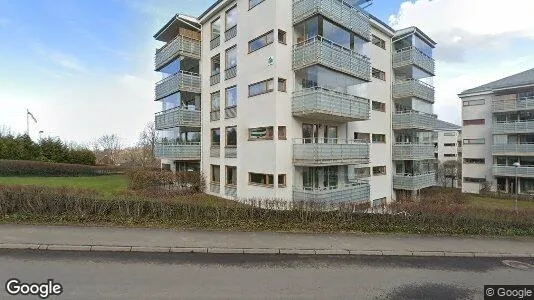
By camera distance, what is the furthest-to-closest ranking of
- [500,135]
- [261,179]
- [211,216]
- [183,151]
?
1. [500,135]
2. [183,151]
3. [261,179]
4. [211,216]

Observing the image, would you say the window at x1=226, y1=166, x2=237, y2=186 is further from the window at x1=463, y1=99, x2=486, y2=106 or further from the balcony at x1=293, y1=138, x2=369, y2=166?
the window at x1=463, y1=99, x2=486, y2=106

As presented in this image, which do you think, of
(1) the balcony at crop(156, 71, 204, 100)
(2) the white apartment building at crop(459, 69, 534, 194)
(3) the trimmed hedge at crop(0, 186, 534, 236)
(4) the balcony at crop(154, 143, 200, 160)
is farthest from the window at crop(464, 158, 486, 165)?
(1) the balcony at crop(156, 71, 204, 100)

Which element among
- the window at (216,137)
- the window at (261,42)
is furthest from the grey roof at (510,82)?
the window at (216,137)

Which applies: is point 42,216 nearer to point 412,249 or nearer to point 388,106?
point 412,249

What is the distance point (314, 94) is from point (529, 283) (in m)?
11.4

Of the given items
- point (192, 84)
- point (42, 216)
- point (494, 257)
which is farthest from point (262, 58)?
point (494, 257)

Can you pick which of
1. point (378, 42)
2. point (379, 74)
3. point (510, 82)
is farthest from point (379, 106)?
point (510, 82)

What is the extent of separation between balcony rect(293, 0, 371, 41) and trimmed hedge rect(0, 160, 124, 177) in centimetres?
3146

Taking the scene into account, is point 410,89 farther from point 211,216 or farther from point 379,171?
point 211,216

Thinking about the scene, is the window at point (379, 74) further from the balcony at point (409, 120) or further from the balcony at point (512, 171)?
the balcony at point (512, 171)

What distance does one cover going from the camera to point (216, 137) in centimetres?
2192

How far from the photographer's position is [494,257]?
8.98 metres

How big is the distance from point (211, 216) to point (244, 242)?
2.30m

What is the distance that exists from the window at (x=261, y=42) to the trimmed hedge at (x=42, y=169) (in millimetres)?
28309
